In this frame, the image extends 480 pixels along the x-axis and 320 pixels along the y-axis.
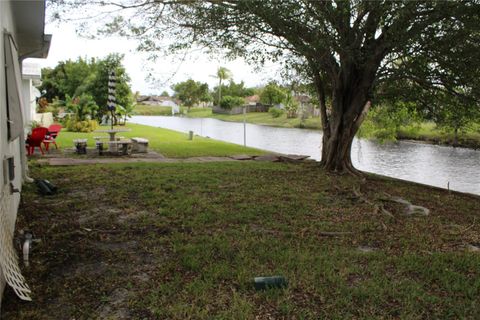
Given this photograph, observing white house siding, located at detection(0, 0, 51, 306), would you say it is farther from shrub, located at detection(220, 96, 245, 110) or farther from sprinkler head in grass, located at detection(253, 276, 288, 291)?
shrub, located at detection(220, 96, 245, 110)

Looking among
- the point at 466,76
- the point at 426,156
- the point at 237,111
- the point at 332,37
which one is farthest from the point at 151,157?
the point at 237,111

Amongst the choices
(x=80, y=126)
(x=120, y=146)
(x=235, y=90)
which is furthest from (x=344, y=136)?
(x=235, y=90)

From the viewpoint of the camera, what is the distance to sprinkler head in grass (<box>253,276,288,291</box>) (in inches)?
152

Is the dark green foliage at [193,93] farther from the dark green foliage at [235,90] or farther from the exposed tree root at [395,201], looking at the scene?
the exposed tree root at [395,201]

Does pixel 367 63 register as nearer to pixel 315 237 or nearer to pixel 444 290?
Result: pixel 315 237

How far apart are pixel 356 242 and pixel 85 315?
3.31m

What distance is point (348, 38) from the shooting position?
967 centimetres

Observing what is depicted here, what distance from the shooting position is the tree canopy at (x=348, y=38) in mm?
8367

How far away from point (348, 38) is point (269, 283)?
7.23 meters

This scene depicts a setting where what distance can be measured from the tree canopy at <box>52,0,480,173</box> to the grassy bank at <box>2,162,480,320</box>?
328 centimetres

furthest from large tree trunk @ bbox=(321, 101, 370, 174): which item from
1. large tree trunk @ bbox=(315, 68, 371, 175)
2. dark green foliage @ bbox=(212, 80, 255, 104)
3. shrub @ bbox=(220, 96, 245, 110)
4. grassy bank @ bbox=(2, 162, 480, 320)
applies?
dark green foliage @ bbox=(212, 80, 255, 104)

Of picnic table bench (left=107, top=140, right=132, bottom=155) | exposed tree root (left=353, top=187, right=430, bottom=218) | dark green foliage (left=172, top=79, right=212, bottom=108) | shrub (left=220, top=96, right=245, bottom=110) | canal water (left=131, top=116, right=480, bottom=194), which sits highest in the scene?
dark green foliage (left=172, top=79, right=212, bottom=108)

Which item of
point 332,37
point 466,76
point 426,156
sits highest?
point 332,37

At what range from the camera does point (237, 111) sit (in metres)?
69.9
